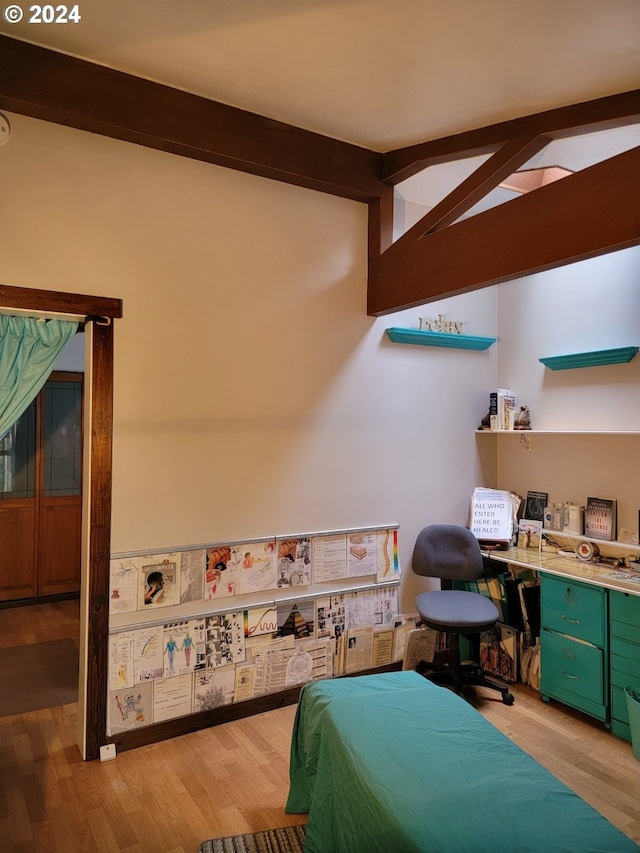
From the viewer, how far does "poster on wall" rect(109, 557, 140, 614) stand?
8.96 feet

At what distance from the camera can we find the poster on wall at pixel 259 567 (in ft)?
10.2

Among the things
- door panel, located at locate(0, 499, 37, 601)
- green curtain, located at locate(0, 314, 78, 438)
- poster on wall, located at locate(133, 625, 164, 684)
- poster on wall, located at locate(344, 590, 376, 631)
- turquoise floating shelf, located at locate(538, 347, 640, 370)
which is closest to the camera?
green curtain, located at locate(0, 314, 78, 438)

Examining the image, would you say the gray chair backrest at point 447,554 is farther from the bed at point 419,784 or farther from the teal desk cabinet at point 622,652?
the bed at point 419,784

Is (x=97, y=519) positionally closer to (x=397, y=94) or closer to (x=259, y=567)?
(x=259, y=567)

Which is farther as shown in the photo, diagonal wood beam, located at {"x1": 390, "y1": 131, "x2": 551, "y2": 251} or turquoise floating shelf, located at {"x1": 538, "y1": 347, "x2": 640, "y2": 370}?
turquoise floating shelf, located at {"x1": 538, "y1": 347, "x2": 640, "y2": 370}

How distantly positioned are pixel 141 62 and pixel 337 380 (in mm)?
1874

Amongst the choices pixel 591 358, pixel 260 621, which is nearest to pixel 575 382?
pixel 591 358

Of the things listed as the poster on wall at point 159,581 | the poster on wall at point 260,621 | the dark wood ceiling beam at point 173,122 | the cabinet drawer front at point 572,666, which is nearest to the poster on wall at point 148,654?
the poster on wall at point 159,581

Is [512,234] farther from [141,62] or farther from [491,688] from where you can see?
[491,688]

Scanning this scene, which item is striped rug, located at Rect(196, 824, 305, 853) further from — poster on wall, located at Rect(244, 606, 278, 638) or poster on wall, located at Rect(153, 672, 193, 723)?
poster on wall, located at Rect(244, 606, 278, 638)

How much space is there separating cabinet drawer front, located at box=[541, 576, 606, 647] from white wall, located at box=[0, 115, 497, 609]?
34.6 inches

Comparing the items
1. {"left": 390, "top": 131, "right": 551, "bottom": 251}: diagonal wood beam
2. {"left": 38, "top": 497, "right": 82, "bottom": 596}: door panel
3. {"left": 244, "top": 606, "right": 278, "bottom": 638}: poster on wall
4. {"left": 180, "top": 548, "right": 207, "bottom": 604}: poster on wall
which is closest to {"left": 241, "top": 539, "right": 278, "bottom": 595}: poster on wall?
{"left": 244, "top": 606, "right": 278, "bottom": 638}: poster on wall

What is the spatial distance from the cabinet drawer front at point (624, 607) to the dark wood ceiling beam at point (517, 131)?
225 centimetres

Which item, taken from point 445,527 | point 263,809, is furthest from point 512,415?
point 263,809
